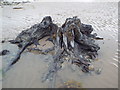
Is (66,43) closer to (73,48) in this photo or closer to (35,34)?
(73,48)

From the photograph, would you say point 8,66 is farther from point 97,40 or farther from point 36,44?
point 97,40

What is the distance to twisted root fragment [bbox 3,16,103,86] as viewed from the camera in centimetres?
478

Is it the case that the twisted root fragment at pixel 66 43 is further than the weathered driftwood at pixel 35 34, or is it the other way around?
the weathered driftwood at pixel 35 34

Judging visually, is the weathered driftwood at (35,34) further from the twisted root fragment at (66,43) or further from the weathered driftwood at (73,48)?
the weathered driftwood at (73,48)

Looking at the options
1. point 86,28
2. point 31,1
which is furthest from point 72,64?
point 31,1

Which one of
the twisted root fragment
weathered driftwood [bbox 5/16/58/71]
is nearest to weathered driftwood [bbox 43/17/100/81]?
the twisted root fragment

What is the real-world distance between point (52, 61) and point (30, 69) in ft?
2.13

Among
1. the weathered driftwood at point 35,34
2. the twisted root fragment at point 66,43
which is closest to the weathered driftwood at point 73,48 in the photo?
the twisted root fragment at point 66,43

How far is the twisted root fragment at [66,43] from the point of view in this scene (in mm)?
4777

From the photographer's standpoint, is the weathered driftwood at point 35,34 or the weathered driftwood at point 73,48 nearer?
the weathered driftwood at point 73,48

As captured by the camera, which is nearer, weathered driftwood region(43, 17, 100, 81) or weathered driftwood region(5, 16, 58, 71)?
weathered driftwood region(43, 17, 100, 81)

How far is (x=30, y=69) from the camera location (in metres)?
4.75

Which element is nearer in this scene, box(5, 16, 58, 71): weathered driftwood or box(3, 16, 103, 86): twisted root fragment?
box(3, 16, 103, 86): twisted root fragment

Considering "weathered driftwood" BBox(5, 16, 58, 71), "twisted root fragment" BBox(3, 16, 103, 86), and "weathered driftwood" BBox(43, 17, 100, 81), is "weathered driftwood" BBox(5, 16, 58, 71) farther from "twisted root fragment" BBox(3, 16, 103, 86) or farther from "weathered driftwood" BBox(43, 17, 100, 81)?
"weathered driftwood" BBox(43, 17, 100, 81)
